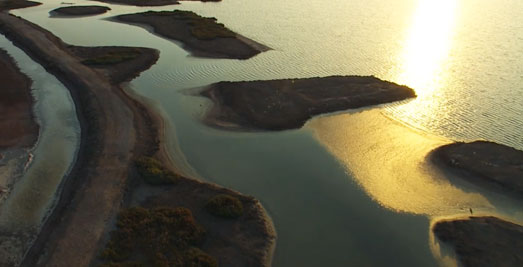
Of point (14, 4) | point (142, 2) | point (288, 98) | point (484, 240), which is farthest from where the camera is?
point (142, 2)

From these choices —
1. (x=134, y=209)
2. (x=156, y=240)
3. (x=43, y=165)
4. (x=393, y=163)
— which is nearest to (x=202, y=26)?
(x=43, y=165)

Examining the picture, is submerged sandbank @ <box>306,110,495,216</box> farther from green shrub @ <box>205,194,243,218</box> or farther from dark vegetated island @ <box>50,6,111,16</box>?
dark vegetated island @ <box>50,6,111,16</box>

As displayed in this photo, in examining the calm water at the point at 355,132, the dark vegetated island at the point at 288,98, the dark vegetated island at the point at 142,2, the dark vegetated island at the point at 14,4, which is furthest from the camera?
the dark vegetated island at the point at 142,2

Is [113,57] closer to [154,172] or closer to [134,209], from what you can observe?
[154,172]

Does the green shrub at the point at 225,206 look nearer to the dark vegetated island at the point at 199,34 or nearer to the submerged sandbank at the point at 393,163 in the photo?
the submerged sandbank at the point at 393,163

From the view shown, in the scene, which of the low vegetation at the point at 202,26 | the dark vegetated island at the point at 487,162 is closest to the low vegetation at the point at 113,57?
the low vegetation at the point at 202,26

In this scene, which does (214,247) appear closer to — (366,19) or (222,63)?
(222,63)
